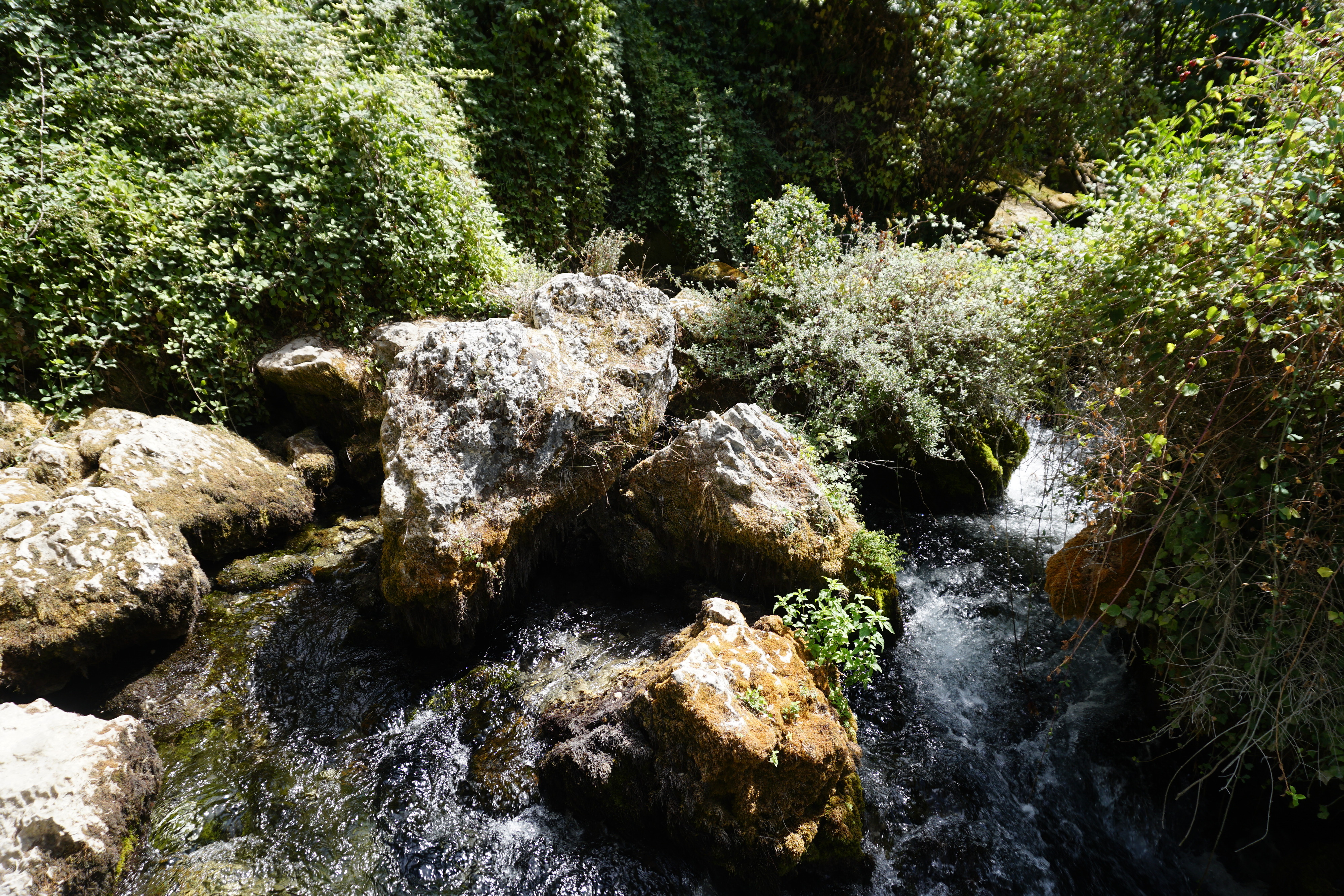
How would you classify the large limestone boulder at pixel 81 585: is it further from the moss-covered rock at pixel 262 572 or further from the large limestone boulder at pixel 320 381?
the large limestone boulder at pixel 320 381

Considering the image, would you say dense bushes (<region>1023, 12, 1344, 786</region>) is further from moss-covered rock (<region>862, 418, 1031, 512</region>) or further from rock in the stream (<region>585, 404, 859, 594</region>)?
moss-covered rock (<region>862, 418, 1031, 512</region>)

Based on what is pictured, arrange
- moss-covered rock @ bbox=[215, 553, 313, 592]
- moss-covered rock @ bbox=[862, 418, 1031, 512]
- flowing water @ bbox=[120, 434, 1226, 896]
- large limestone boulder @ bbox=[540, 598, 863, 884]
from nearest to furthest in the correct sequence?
large limestone boulder @ bbox=[540, 598, 863, 884] → flowing water @ bbox=[120, 434, 1226, 896] → moss-covered rock @ bbox=[215, 553, 313, 592] → moss-covered rock @ bbox=[862, 418, 1031, 512]

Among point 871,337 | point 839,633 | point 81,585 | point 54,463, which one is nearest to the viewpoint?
point 81,585

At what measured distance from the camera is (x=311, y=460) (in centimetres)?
545

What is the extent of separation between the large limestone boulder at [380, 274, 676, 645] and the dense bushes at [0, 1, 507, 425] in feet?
5.41

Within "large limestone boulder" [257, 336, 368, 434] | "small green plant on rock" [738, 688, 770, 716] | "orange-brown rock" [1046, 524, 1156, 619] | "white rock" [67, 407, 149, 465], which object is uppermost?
"orange-brown rock" [1046, 524, 1156, 619]

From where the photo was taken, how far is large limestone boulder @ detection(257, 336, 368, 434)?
17.9ft

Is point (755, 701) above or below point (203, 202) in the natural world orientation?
below

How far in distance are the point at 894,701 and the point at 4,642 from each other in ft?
18.7

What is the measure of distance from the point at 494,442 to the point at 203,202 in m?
3.49

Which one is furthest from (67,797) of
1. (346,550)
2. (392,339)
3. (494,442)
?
(392,339)

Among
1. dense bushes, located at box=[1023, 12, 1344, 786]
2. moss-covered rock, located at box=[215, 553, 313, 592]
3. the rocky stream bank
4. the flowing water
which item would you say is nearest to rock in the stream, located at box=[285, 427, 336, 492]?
the rocky stream bank

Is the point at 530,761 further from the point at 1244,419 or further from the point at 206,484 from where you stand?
the point at 1244,419

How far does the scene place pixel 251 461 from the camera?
5129mm
